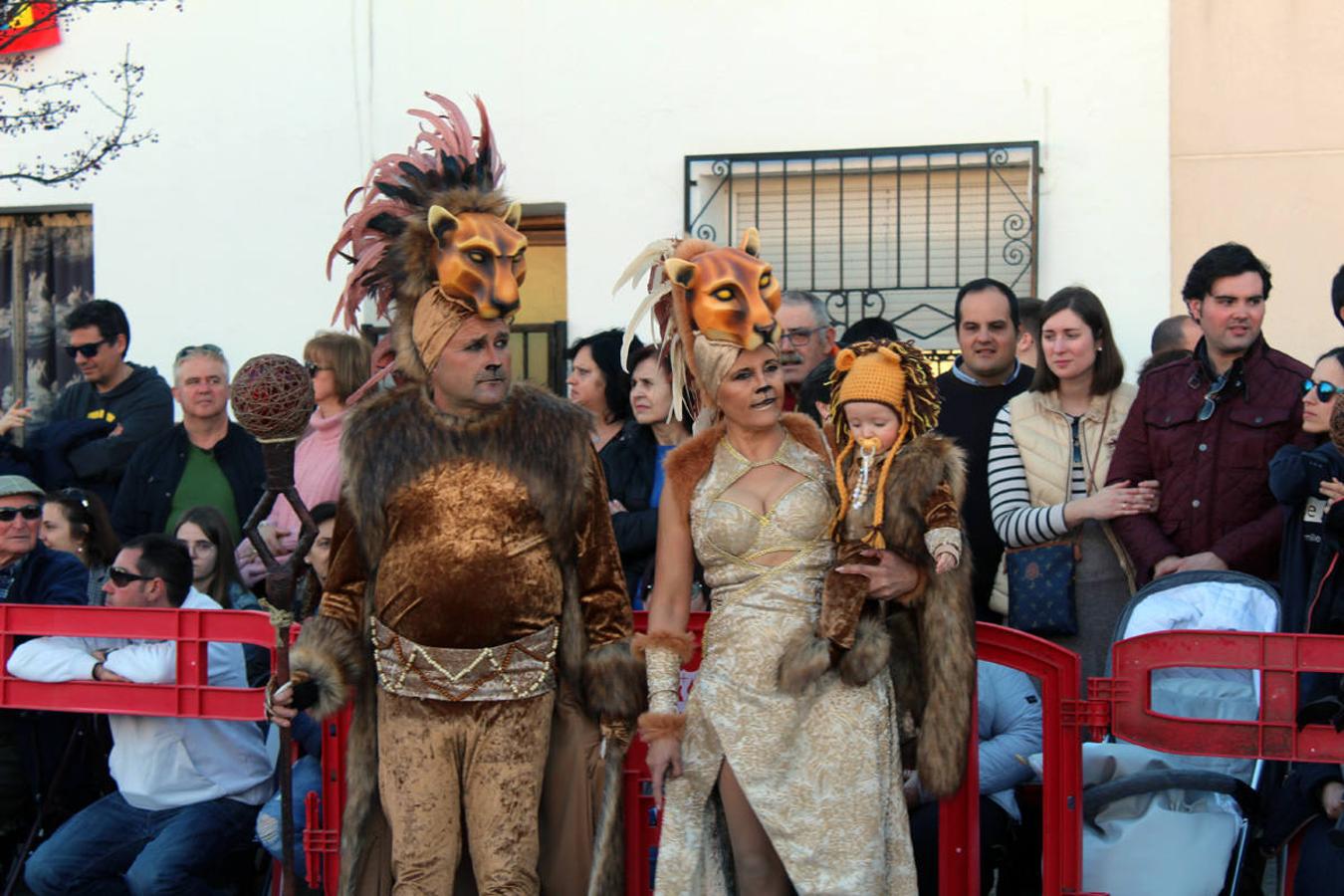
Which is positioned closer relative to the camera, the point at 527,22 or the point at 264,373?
the point at 264,373

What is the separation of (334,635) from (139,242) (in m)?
5.78

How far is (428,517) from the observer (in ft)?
14.2

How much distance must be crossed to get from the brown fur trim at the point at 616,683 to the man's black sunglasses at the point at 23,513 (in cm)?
267

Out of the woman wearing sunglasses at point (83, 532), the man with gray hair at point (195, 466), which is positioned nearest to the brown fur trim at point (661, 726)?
the man with gray hair at point (195, 466)

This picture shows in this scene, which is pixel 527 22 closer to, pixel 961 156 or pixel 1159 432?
pixel 961 156

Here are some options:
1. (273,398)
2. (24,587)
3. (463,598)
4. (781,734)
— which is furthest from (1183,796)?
(24,587)

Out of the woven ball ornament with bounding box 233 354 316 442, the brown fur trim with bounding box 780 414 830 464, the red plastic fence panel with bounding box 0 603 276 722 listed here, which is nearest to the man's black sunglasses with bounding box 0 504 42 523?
the red plastic fence panel with bounding box 0 603 276 722

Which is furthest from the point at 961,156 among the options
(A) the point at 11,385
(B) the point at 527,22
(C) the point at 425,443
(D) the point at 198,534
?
(A) the point at 11,385

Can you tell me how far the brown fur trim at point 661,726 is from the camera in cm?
414

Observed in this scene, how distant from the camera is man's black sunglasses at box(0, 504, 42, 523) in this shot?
236 inches

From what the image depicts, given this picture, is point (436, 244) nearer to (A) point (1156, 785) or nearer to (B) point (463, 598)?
(B) point (463, 598)

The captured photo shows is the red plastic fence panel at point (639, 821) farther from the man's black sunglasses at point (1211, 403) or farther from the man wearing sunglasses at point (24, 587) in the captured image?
the man wearing sunglasses at point (24, 587)

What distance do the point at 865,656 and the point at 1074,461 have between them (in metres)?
1.85

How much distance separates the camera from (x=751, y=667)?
4.11m
